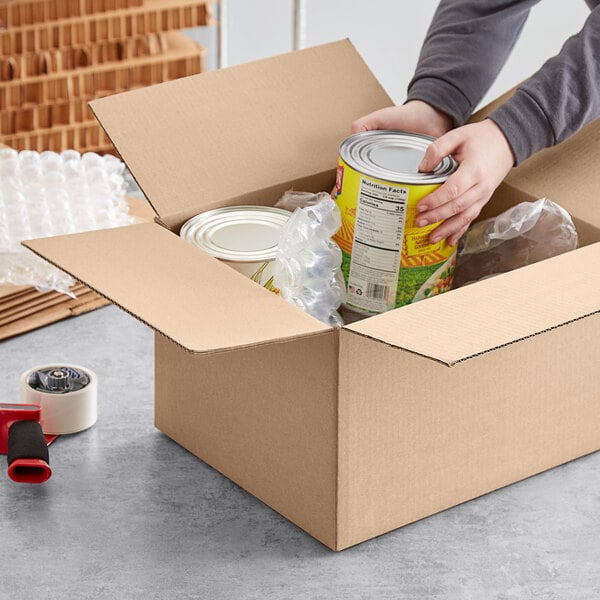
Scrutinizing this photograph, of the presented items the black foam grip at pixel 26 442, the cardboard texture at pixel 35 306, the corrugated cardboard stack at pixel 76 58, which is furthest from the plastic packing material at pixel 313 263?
the corrugated cardboard stack at pixel 76 58

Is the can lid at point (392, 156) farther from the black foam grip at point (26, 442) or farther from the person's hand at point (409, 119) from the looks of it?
the black foam grip at point (26, 442)

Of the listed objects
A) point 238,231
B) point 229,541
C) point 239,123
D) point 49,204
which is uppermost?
point 239,123

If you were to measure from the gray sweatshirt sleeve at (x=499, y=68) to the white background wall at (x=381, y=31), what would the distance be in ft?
2.98

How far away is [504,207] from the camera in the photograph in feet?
4.91

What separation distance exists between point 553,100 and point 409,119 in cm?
21

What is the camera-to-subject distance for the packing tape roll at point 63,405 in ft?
4.62

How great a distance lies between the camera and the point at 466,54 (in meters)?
1.53

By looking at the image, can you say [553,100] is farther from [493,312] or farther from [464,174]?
[493,312]

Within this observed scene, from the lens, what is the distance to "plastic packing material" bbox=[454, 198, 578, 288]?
137 cm

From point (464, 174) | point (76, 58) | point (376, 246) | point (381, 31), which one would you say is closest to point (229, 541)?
point (376, 246)

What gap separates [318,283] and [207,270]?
6.9 inches

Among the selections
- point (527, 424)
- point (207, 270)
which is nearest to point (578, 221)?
point (527, 424)

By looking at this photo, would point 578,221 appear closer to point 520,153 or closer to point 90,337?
point 520,153

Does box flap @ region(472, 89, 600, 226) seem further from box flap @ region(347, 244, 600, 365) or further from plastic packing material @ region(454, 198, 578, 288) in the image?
box flap @ region(347, 244, 600, 365)
